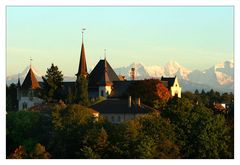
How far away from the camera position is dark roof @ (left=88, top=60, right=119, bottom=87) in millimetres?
47250

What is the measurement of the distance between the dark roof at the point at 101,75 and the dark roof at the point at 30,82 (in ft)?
14.7

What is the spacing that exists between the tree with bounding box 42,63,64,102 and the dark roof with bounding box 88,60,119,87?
3.48 meters

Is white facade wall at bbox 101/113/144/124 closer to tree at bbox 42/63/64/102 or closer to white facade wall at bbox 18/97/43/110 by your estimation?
tree at bbox 42/63/64/102

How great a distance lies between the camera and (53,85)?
43.5 m

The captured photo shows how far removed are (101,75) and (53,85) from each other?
16.9 feet

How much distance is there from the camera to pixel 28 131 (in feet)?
99.8

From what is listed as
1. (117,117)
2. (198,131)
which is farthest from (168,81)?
(198,131)

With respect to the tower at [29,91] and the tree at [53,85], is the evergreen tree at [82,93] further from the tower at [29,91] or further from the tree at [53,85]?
the tower at [29,91]

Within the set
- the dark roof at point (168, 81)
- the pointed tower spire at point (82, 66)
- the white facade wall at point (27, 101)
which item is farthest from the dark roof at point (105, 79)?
the white facade wall at point (27, 101)

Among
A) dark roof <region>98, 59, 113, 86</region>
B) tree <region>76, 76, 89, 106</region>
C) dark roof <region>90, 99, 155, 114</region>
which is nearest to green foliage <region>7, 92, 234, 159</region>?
dark roof <region>90, 99, 155, 114</region>
